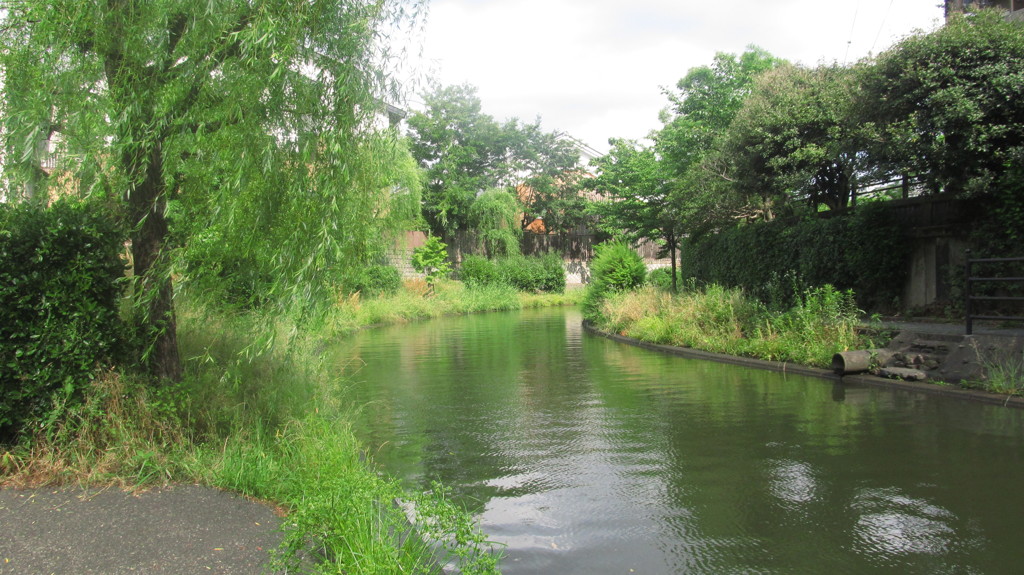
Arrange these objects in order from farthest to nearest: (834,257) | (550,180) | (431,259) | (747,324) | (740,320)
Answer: (550,180) → (431,259) → (740,320) → (834,257) → (747,324)

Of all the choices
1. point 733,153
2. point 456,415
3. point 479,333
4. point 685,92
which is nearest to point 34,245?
point 456,415

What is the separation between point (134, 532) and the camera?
3.68 m

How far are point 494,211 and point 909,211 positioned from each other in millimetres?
23516

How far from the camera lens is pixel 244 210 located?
5164mm

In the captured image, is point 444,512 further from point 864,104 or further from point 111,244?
point 864,104

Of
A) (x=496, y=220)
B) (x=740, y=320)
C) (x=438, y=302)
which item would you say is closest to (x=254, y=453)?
(x=740, y=320)

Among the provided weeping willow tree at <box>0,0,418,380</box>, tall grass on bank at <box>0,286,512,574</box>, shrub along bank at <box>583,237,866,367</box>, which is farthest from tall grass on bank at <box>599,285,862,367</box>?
weeping willow tree at <box>0,0,418,380</box>

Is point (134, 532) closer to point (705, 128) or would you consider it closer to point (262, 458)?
point (262, 458)

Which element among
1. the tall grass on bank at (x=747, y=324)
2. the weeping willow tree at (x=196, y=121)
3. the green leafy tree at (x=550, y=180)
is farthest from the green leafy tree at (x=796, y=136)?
the green leafy tree at (x=550, y=180)

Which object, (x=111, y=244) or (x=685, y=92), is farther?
(x=685, y=92)

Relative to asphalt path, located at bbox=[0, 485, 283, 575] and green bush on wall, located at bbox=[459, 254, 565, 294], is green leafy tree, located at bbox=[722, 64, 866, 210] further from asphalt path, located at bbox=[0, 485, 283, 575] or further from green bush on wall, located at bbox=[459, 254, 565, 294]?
green bush on wall, located at bbox=[459, 254, 565, 294]

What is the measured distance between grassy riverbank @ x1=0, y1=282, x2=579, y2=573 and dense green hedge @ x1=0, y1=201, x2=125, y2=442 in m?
0.20

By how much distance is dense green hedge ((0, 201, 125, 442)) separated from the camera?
447 centimetres

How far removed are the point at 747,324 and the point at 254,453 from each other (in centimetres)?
1057
